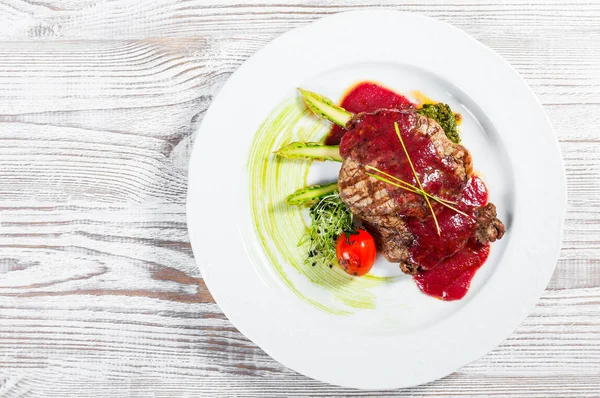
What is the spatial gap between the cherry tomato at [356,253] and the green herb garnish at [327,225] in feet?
0.30

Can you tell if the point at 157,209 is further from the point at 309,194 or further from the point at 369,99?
the point at 369,99

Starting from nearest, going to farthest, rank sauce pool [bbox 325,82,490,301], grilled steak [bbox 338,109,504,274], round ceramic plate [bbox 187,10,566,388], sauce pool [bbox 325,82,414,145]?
grilled steak [bbox 338,109,504,274]
sauce pool [bbox 325,82,490,301]
round ceramic plate [bbox 187,10,566,388]
sauce pool [bbox 325,82,414,145]

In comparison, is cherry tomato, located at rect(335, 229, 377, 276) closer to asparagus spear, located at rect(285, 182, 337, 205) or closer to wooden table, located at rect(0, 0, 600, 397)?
asparagus spear, located at rect(285, 182, 337, 205)

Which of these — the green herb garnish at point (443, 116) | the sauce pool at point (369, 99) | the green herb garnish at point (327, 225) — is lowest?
the green herb garnish at point (327, 225)

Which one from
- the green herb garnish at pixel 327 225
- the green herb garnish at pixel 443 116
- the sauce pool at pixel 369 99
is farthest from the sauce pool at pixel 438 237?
the green herb garnish at pixel 327 225

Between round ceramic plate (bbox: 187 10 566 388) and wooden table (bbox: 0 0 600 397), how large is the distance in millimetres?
318

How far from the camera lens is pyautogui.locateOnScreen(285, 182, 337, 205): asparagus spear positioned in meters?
4.10

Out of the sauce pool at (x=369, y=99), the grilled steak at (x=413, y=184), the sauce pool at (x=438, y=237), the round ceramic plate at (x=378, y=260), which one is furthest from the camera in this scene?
the sauce pool at (x=369, y=99)

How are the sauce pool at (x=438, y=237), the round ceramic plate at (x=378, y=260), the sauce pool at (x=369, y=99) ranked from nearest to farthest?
the sauce pool at (x=438, y=237) → the round ceramic plate at (x=378, y=260) → the sauce pool at (x=369, y=99)

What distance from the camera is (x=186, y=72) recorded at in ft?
14.0

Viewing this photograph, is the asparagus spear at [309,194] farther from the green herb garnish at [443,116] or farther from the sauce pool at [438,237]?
the green herb garnish at [443,116]

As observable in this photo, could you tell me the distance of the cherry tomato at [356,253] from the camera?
3.87 meters


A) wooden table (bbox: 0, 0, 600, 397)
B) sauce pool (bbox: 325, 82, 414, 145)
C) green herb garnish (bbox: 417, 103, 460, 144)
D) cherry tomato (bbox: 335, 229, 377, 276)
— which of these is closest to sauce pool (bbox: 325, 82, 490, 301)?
sauce pool (bbox: 325, 82, 414, 145)

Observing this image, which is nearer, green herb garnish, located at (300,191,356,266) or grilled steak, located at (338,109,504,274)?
grilled steak, located at (338,109,504,274)
